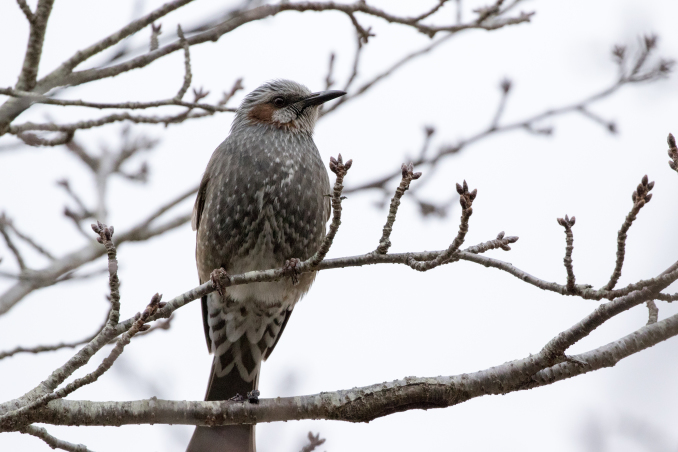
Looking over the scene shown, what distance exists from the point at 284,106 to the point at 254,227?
1462 millimetres

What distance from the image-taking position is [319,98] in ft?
19.8

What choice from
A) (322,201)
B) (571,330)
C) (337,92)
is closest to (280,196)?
(322,201)

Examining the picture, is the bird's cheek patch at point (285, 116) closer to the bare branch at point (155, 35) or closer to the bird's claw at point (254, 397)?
the bare branch at point (155, 35)

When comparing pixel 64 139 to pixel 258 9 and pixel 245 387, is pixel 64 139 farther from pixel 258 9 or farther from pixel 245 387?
pixel 245 387

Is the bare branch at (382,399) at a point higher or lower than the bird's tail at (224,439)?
lower

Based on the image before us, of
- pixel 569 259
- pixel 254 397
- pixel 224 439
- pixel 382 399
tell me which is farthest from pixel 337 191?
pixel 224 439

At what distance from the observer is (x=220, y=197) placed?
207 inches

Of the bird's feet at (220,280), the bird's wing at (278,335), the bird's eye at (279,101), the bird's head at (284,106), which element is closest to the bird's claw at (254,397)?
the bird's feet at (220,280)

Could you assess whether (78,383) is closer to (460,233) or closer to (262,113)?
(460,233)

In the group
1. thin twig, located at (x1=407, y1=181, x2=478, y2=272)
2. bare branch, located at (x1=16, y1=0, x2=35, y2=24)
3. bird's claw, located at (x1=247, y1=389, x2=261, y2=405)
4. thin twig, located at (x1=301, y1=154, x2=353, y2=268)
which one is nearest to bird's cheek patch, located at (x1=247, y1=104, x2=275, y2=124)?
bare branch, located at (x1=16, y1=0, x2=35, y2=24)

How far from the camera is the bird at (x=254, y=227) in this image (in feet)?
16.9

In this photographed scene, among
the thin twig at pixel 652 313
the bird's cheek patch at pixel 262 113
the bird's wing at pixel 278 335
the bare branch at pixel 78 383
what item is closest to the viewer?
the bare branch at pixel 78 383

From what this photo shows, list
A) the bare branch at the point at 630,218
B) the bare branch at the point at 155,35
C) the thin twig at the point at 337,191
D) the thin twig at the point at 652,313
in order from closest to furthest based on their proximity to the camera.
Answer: the bare branch at the point at 630,218 → the thin twig at the point at 337,191 → the thin twig at the point at 652,313 → the bare branch at the point at 155,35

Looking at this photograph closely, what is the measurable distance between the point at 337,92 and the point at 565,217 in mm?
3064
